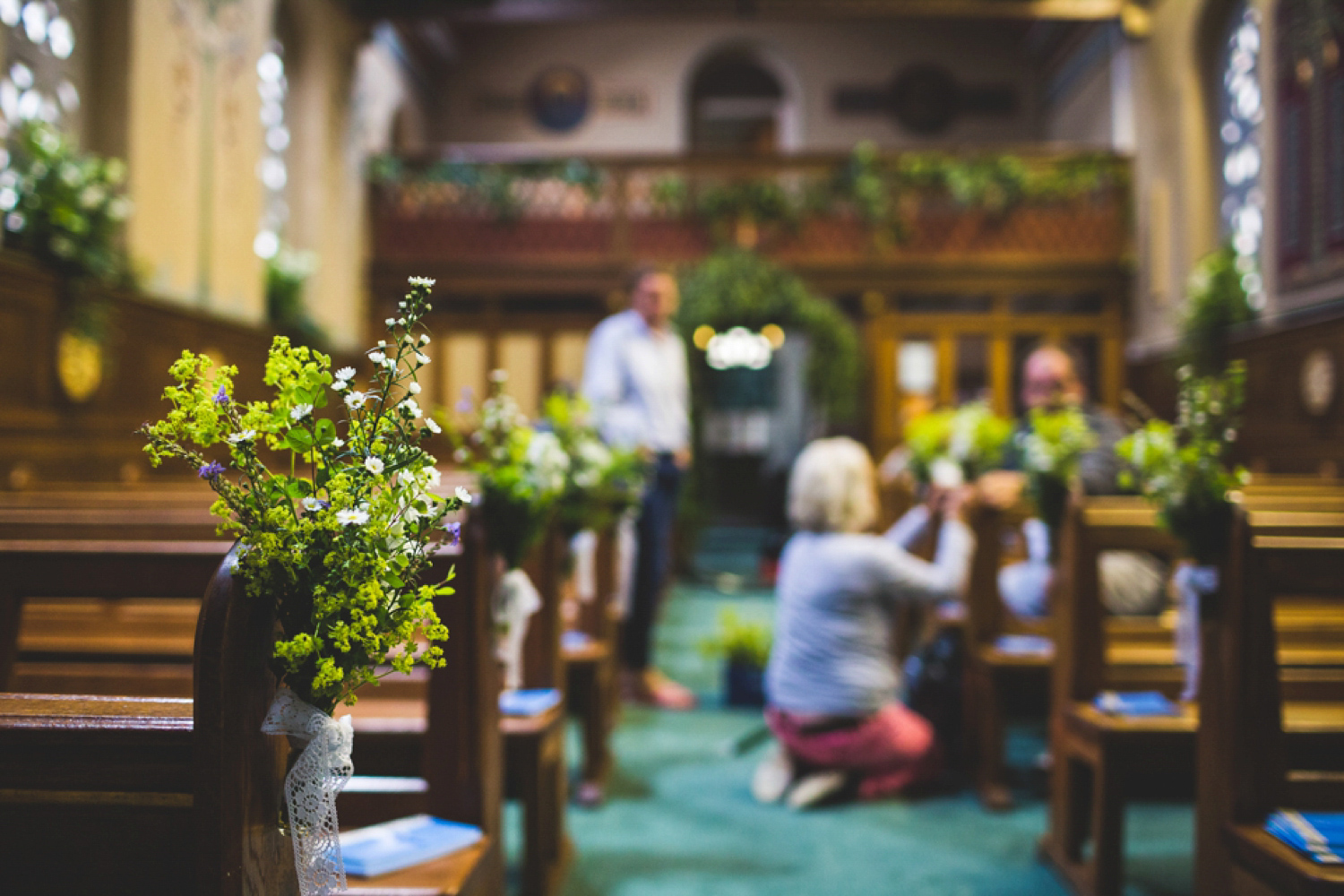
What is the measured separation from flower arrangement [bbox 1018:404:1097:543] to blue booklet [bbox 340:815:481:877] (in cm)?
211

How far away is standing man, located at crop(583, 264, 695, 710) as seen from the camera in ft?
14.5

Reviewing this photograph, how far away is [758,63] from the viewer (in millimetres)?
12602

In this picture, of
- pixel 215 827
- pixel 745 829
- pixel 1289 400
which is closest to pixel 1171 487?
pixel 745 829

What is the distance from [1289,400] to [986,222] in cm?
350

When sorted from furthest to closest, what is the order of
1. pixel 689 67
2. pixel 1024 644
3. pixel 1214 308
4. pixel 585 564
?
pixel 689 67
pixel 1214 308
pixel 585 564
pixel 1024 644

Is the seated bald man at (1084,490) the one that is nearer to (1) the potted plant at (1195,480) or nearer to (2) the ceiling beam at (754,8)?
(1) the potted plant at (1195,480)

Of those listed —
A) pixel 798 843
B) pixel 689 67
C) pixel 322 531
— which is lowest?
pixel 798 843

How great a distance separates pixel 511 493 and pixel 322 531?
3.65 feet

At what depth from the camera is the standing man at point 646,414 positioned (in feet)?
14.5

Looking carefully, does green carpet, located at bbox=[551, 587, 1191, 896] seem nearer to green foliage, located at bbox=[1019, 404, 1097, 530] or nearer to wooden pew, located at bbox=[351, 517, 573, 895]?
wooden pew, located at bbox=[351, 517, 573, 895]

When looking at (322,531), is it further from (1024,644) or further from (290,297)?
(290,297)

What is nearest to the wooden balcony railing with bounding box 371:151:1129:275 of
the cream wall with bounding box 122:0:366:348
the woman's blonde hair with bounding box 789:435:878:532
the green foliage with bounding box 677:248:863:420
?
the green foliage with bounding box 677:248:863:420

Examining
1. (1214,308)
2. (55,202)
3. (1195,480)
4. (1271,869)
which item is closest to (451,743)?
(1271,869)

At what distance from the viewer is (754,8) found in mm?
8922
